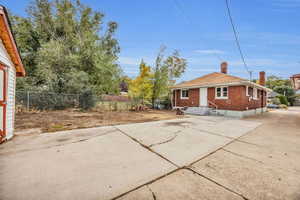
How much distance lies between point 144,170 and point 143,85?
12385 mm

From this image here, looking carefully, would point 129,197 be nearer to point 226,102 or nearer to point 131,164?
point 131,164

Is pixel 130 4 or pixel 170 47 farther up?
pixel 130 4

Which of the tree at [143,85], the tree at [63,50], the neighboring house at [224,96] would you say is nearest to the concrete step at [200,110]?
the neighboring house at [224,96]

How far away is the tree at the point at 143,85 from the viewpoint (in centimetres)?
1443

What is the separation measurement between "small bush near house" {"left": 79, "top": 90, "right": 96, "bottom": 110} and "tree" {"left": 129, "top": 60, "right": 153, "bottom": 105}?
411cm

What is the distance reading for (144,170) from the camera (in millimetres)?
2412

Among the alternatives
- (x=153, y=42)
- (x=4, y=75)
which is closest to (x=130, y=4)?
(x=153, y=42)

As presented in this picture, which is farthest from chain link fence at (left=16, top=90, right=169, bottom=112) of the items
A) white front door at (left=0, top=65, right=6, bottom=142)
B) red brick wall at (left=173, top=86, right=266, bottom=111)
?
white front door at (left=0, top=65, right=6, bottom=142)

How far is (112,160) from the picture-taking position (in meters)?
2.78

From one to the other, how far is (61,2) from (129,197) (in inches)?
809

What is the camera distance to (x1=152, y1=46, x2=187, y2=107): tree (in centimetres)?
1537

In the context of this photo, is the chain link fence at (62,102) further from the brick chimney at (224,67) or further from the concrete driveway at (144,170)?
the brick chimney at (224,67)

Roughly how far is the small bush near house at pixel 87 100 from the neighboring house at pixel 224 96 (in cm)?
912

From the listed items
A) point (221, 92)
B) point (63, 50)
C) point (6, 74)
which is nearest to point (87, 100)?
point (63, 50)
